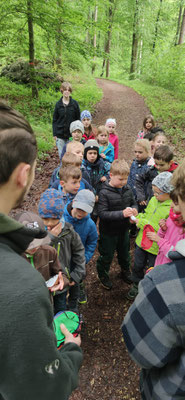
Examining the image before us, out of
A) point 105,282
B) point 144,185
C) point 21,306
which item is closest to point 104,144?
point 144,185

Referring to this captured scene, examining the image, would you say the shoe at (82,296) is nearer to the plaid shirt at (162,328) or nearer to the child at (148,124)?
the plaid shirt at (162,328)

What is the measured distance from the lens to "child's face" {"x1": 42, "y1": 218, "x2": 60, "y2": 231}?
2475 millimetres

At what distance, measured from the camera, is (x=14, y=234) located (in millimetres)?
940

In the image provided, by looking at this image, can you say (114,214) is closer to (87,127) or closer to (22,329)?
(22,329)

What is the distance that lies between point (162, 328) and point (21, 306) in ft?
2.51

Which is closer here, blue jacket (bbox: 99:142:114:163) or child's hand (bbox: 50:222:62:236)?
child's hand (bbox: 50:222:62:236)

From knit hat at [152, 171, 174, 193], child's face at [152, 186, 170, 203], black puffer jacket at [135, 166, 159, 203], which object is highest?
knit hat at [152, 171, 174, 193]

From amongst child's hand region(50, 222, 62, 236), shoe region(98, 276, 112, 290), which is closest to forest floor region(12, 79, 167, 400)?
shoe region(98, 276, 112, 290)

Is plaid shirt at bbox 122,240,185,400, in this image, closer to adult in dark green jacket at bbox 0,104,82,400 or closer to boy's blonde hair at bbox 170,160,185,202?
boy's blonde hair at bbox 170,160,185,202

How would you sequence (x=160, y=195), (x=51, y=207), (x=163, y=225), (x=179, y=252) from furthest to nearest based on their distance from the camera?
(x=160, y=195) < (x=163, y=225) < (x=51, y=207) < (x=179, y=252)

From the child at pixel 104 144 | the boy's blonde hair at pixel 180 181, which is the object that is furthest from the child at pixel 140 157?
the boy's blonde hair at pixel 180 181

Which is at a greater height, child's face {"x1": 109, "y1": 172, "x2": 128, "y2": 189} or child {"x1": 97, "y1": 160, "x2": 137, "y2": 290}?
child's face {"x1": 109, "y1": 172, "x2": 128, "y2": 189}

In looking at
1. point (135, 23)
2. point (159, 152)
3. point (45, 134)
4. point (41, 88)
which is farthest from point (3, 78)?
point (135, 23)

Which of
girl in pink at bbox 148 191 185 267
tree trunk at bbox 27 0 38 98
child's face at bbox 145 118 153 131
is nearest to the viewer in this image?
girl in pink at bbox 148 191 185 267
